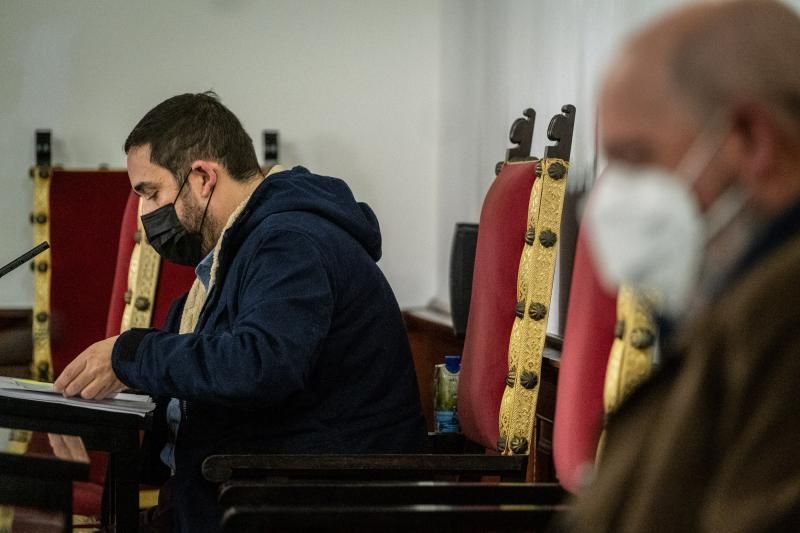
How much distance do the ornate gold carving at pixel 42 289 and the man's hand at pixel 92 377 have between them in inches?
59.5

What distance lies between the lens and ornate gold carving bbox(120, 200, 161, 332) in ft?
9.41

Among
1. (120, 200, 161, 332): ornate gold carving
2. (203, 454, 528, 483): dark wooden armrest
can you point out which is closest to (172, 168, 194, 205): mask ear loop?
(203, 454, 528, 483): dark wooden armrest

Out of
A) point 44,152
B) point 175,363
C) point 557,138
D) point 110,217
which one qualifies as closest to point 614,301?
point 557,138

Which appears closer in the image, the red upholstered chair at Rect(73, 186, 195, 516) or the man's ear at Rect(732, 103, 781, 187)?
the man's ear at Rect(732, 103, 781, 187)

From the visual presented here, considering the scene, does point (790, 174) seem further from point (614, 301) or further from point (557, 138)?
point (557, 138)

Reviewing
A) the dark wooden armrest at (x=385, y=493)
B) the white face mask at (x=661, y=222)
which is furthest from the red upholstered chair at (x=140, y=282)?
the white face mask at (x=661, y=222)

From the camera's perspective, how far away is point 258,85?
11.7 ft

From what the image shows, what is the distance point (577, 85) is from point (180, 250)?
0.98m

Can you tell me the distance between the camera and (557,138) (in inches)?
77.5

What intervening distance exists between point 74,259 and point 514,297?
1.84 m

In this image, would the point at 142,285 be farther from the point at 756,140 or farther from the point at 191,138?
the point at 756,140

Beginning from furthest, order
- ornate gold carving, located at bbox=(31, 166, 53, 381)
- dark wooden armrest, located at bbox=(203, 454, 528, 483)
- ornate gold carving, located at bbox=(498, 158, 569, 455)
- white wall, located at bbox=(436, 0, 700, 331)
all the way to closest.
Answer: ornate gold carving, located at bbox=(31, 166, 53, 381)
white wall, located at bbox=(436, 0, 700, 331)
ornate gold carving, located at bbox=(498, 158, 569, 455)
dark wooden armrest, located at bbox=(203, 454, 528, 483)

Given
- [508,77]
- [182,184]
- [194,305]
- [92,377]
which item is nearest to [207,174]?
[182,184]

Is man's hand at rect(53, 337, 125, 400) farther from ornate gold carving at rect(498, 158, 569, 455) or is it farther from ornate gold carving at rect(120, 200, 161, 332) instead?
ornate gold carving at rect(120, 200, 161, 332)
